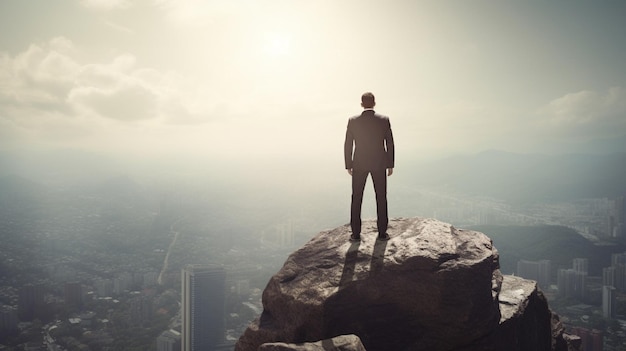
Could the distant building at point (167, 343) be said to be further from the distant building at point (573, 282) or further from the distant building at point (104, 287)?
the distant building at point (573, 282)

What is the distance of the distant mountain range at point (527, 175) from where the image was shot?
103688 mm

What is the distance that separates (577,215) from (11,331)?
105m

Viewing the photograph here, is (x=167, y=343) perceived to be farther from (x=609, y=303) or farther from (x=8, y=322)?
(x=609, y=303)

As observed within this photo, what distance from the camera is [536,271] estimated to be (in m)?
49.3

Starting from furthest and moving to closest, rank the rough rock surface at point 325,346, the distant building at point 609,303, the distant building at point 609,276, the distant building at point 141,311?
the distant building at point 609,276, the distant building at point 609,303, the distant building at point 141,311, the rough rock surface at point 325,346

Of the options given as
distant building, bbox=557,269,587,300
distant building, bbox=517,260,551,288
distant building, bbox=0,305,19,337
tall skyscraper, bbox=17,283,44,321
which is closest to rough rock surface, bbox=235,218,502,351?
distant building, bbox=0,305,19,337

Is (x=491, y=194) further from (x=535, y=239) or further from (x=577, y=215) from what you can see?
(x=535, y=239)

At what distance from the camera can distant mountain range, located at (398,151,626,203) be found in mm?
103688

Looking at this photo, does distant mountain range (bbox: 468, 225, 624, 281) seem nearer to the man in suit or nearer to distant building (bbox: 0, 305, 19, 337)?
the man in suit

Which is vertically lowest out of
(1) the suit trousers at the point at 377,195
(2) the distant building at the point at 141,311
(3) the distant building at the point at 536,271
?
(2) the distant building at the point at 141,311

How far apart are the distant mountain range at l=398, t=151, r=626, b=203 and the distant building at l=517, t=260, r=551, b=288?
5865cm

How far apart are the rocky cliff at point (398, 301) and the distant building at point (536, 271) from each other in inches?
1901

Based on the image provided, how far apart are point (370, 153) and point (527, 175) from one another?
13283cm

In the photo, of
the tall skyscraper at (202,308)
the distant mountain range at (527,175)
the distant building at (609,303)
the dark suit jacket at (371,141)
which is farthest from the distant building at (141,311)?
the distant mountain range at (527,175)
